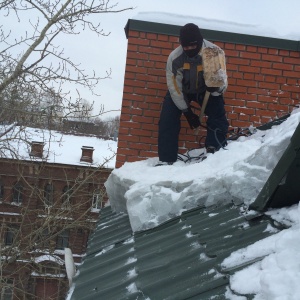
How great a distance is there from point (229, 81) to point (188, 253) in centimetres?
315

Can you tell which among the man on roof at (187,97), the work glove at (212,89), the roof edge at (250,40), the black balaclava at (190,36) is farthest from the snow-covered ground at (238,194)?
→ the roof edge at (250,40)

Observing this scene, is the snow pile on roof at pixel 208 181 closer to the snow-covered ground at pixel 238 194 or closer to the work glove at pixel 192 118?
the snow-covered ground at pixel 238 194

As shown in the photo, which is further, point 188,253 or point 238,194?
point 238,194

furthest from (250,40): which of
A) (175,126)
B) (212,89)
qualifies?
(175,126)

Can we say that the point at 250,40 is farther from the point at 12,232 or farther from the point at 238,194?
the point at 12,232

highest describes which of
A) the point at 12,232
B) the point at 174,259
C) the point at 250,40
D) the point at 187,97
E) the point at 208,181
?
the point at 250,40

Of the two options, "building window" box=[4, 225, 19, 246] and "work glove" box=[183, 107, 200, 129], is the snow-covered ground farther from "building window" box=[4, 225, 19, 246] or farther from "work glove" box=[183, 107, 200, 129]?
"building window" box=[4, 225, 19, 246]

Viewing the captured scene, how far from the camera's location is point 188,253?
7.54 ft

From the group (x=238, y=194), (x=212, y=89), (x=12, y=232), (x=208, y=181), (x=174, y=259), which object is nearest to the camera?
(x=174, y=259)

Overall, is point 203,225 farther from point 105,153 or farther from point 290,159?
point 105,153

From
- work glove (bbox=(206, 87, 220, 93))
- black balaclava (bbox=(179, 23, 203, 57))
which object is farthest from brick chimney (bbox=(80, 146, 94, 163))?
black balaclava (bbox=(179, 23, 203, 57))

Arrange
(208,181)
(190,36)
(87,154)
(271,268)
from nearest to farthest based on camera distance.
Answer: (271,268) → (208,181) → (190,36) → (87,154)

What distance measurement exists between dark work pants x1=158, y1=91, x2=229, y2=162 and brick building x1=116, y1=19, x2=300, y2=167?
0.52 metres

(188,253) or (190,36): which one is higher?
(190,36)
